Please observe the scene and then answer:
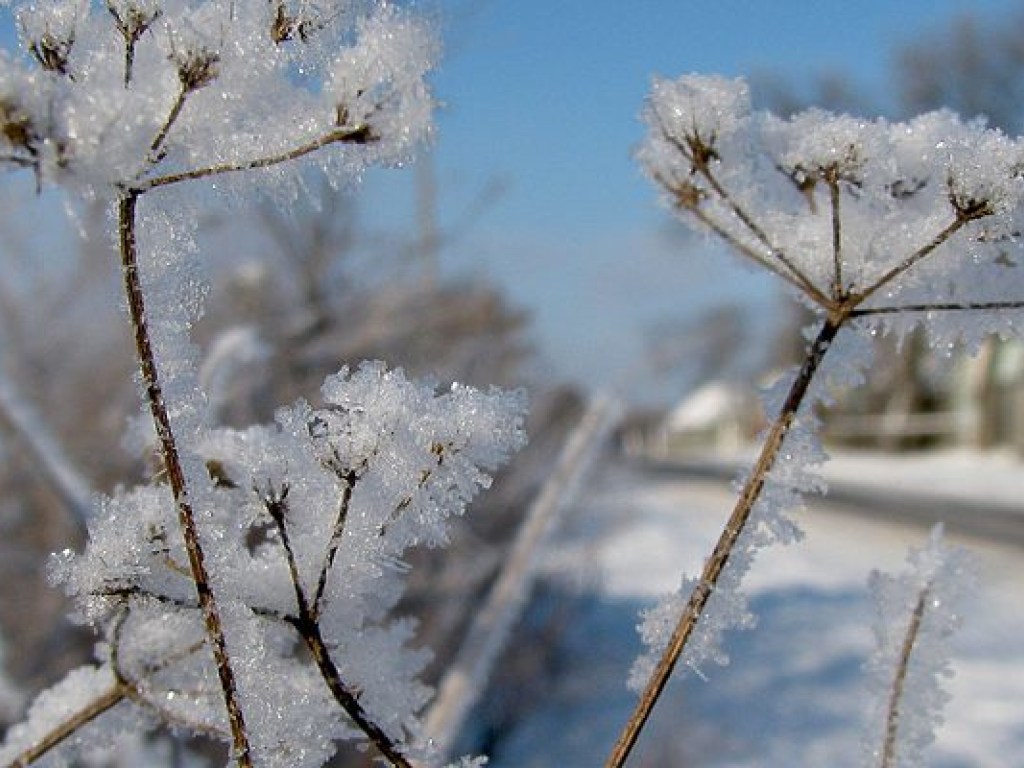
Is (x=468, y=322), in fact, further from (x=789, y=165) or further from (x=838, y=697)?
(x=789, y=165)

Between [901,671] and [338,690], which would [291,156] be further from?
[901,671]

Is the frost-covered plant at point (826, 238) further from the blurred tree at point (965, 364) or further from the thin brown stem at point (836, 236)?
the blurred tree at point (965, 364)

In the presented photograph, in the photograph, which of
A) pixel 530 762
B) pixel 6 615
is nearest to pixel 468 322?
pixel 530 762

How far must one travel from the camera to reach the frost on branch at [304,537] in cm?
72

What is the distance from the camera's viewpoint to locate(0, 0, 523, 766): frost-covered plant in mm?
646

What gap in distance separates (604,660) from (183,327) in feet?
26.3

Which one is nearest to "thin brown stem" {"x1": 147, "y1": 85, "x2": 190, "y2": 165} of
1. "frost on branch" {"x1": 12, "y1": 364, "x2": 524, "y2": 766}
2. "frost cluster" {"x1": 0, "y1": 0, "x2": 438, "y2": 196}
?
"frost cluster" {"x1": 0, "y1": 0, "x2": 438, "y2": 196}

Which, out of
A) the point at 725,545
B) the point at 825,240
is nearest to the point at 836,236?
the point at 825,240

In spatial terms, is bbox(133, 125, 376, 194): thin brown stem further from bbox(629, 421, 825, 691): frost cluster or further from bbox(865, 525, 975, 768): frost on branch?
bbox(865, 525, 975, 768): frost on branch

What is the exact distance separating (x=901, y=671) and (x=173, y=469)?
0.58m

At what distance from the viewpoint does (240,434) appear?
802mm

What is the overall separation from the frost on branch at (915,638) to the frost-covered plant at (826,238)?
0.17m

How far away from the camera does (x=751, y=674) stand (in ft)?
27.6

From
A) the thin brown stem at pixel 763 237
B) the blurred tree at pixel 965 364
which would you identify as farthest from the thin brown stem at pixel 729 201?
the blurred tree at pixel 965 364
